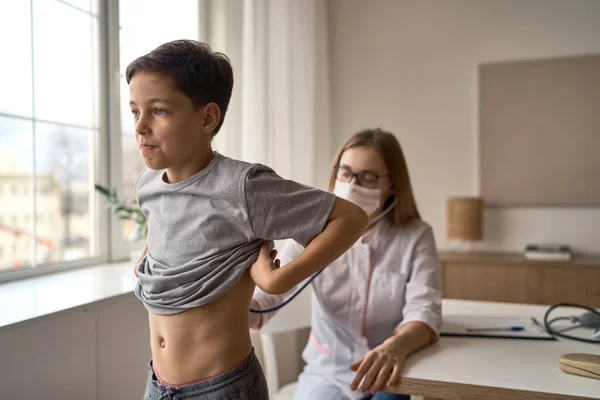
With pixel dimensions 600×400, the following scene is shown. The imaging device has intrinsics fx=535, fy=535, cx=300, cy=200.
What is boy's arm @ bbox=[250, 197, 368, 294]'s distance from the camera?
85cm

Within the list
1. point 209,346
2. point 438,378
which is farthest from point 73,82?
point 438,378

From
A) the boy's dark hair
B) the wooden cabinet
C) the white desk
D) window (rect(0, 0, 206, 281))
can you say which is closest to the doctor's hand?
the white desk

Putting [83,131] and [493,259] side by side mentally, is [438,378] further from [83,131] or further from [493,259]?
[493,259]

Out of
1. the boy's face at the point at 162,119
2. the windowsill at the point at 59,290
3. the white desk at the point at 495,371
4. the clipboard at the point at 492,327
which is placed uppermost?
the boy's face at the point at 162,119

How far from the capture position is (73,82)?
2.20 m

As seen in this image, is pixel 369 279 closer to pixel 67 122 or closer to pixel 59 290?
pixel 59 290

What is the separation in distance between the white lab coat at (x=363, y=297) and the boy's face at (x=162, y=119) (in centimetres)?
73

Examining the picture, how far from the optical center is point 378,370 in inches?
48.0

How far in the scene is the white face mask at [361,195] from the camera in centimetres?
162

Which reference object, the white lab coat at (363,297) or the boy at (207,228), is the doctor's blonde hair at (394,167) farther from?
the boy at (207,228)

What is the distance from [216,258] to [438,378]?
61 cm

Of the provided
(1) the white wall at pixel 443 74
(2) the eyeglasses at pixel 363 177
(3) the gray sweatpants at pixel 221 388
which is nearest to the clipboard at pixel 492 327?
(2) the eyeglasses at pixel 363 177

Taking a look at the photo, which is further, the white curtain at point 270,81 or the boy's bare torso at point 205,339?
the white curtain at point 270,81

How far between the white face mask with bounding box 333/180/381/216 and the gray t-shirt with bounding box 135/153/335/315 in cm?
73
